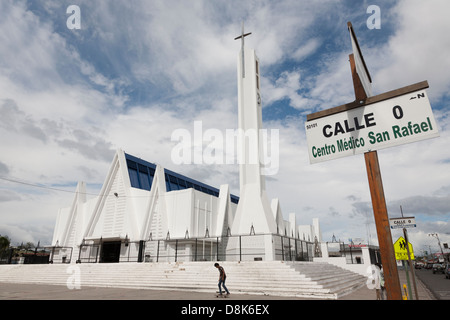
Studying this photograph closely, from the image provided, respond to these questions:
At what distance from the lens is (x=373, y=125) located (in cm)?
341

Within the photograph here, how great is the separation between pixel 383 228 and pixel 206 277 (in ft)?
43.5

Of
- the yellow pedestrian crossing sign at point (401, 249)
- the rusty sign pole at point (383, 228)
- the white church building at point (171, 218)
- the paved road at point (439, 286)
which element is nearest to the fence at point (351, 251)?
the white church building at point (171, 218)

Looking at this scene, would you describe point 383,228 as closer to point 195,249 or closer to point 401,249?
point 401,249

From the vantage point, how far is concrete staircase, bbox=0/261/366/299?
40.7 feet

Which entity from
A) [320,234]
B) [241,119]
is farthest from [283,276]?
Answer: [320,234]

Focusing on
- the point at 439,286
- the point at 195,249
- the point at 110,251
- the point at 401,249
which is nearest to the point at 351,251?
the point at 439,286

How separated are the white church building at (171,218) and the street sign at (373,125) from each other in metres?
17.4

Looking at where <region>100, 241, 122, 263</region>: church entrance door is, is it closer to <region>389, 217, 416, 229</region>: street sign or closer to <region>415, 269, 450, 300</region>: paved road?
<region>415, 269, 450, 300</region>: paved road

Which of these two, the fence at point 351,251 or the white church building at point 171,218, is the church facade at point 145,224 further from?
the fence at point 351,251

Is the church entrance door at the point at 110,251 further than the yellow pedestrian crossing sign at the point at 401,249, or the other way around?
the church entrance door at the point at 110,251

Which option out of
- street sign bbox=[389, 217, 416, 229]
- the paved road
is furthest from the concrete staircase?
street sign bbox=[389, 217, 416, 229]

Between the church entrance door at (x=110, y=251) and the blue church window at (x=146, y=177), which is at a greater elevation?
the blue church window at (x=146, y=177)

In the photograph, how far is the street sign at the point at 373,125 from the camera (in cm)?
315
